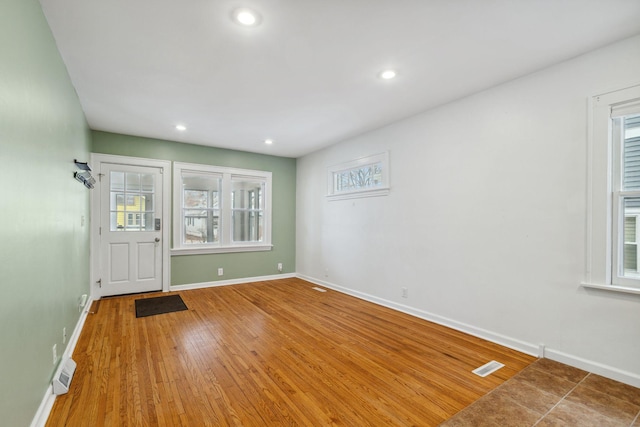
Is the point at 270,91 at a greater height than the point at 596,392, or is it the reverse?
the point at 270,91

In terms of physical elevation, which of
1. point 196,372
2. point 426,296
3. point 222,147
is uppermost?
point 222,147

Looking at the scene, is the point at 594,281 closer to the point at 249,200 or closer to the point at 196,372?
the point at 196,372

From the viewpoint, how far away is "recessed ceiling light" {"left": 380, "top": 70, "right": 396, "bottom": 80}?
2706mm

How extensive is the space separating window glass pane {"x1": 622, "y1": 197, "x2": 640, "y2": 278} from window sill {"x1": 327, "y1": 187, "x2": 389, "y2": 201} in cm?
241

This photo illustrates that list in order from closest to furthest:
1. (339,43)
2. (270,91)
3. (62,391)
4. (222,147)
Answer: (62,391)
(339,43)
(270,91)
(222,147)

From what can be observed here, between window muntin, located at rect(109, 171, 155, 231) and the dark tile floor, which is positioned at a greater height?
window muntin, located at rect(109, 171, 155, 231)

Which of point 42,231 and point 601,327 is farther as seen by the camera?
point 601,327

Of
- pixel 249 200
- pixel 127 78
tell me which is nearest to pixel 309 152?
pixel 249 200

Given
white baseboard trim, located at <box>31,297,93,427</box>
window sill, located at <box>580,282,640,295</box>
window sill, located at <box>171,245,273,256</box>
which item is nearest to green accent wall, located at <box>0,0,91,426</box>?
white baseboard trim, located at <box>31,297,93,427</box>

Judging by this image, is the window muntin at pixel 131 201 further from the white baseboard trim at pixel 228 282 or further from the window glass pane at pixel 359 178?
the window glass pane at pixel 359 178

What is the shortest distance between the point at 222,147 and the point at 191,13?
12.1 ft

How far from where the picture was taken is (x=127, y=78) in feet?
9.43

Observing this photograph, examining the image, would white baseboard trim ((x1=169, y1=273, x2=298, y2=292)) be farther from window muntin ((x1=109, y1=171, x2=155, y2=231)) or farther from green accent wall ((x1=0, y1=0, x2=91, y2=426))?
green accent wall ((x1=0, y1=0, x2=91, y2=426))

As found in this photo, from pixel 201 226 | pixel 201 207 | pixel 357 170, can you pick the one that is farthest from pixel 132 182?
pixel 357 170
